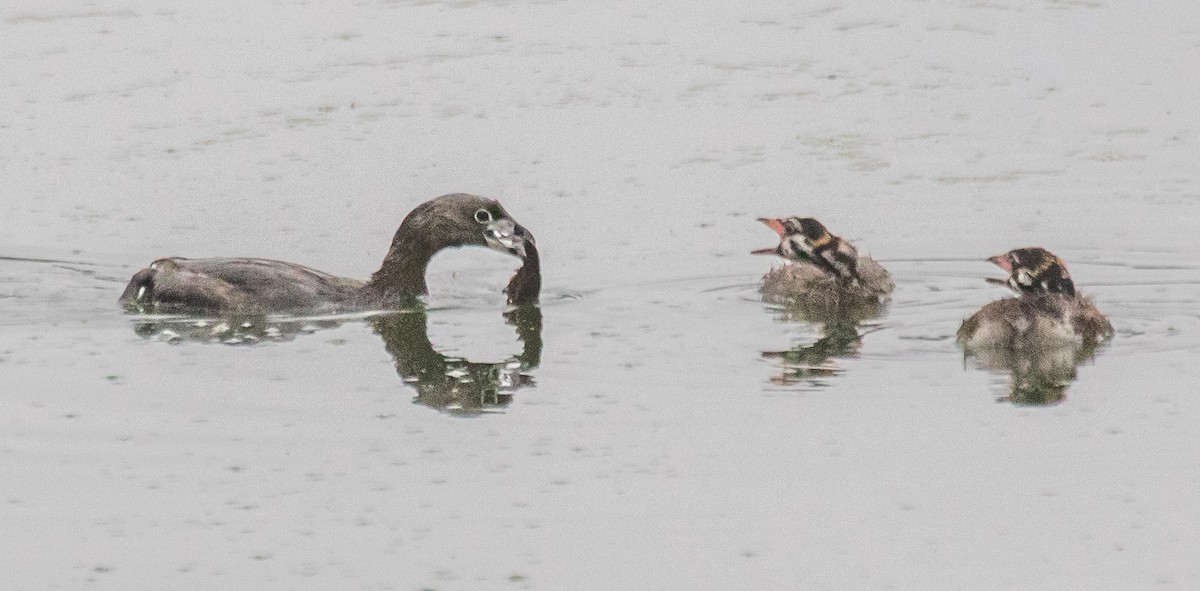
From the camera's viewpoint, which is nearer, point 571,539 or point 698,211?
point 571,539

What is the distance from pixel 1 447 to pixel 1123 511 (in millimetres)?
5214

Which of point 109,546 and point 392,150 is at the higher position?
point 392,150

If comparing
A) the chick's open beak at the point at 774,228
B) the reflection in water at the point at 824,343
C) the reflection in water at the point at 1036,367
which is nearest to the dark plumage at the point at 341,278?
the chick's open beak at the point at 774,228

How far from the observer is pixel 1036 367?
11.8m

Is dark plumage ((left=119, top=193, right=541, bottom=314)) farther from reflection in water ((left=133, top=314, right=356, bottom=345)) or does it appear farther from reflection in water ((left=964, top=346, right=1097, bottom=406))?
reflection in water ((left=964, top=346, right=1097, bottom=406))

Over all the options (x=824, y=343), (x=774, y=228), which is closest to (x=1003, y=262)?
(x=824, y=343)

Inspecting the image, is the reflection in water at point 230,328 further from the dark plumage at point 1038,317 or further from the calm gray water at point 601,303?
the dark plumage at point 1038,317

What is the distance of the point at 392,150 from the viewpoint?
17469mm

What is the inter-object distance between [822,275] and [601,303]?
1.48 metres

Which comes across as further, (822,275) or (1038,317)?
(822,275)

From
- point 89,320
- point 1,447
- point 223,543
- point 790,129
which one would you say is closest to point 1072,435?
point 223,543

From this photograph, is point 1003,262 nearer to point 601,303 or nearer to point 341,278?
point 601,303

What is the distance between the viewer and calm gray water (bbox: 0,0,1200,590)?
891 centimetres

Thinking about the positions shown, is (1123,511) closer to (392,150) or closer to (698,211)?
(698,211)
